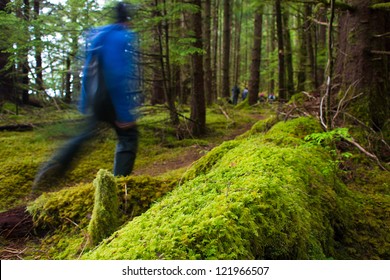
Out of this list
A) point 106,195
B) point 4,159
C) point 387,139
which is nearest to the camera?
point 106,195

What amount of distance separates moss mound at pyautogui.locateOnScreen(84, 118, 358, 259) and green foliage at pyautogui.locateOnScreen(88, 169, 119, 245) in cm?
66

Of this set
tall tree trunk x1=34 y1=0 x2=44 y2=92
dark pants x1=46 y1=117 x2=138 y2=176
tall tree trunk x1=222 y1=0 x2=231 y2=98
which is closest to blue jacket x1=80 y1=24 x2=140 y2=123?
dark pants x1=46 y1=117 x2=138 y2=176

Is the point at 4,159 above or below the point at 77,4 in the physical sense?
below

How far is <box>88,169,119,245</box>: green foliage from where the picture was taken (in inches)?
97.9

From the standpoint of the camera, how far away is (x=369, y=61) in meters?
4.19

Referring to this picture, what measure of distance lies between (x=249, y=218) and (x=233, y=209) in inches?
3.5

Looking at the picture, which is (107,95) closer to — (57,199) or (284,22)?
(57,199)

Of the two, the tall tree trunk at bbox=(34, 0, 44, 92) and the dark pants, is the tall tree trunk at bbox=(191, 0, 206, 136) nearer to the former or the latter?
the tall tree trunk at bbox=(34, 0, 44, 92)

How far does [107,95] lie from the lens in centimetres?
321

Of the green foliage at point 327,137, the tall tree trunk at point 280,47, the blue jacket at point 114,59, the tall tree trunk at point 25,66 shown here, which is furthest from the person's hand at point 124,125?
the tall tree trunk at point 280,47

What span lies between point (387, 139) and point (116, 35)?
342 centimetres

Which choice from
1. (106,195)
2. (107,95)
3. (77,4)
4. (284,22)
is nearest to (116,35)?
(107,95)
